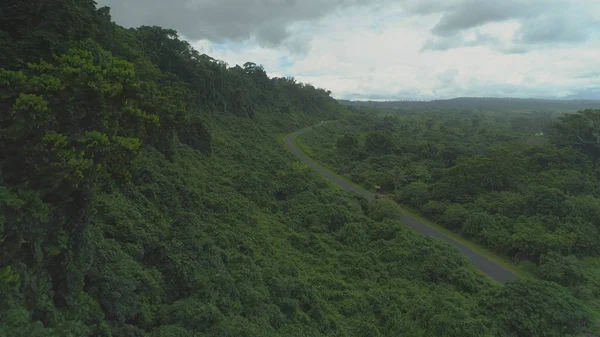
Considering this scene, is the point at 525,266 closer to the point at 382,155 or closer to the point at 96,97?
the point at 96,97

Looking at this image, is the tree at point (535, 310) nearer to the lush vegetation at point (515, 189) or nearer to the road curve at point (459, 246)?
the lush vegetation at point (515, 189)

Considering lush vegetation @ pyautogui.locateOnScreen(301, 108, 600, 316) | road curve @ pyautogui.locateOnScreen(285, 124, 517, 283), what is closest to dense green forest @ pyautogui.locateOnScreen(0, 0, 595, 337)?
lush vegetation @ pyautogui.locateOnScreen(301, 108, 600, 316)

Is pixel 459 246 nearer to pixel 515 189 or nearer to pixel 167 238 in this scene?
pixel 515 189

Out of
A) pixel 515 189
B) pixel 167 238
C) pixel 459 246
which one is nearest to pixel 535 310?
pixel 459 246

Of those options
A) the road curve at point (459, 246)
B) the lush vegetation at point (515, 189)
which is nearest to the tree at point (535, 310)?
the lush vegetation at point (515, 189)

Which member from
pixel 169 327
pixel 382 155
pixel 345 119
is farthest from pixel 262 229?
pixel 345 119
